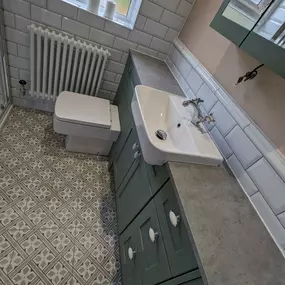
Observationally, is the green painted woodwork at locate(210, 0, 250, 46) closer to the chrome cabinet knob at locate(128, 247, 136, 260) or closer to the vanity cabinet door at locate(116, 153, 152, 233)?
the vanity cabinet door at locate(116, 153, 152, 233)

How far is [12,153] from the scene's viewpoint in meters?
1.58

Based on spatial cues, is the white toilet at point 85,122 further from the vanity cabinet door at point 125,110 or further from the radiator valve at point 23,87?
the radiator valve at point 23,87

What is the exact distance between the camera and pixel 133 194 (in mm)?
1199

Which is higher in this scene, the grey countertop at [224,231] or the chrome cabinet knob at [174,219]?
the grey countertop at [224,231]

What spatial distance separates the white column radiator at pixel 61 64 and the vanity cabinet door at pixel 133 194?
984 millimetres

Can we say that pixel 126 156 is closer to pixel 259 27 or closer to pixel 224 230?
pixel 224 230

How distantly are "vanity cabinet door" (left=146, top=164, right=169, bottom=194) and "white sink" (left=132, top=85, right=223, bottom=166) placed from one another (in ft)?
0.16

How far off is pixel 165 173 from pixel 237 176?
15.1 inches

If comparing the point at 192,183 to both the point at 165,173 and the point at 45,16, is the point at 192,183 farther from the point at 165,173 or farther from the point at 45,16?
the point at 45,16

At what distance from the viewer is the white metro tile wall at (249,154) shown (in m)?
0.80

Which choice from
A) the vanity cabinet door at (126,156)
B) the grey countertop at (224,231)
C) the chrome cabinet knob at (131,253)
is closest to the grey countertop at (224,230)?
the grey countertop at (224,231)

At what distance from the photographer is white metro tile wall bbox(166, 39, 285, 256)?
31.4 inches

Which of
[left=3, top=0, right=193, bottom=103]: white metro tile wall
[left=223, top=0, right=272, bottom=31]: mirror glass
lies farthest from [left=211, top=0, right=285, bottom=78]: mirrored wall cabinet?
[left=3, top=0, right=193, bottom=103]: white metro tile wall

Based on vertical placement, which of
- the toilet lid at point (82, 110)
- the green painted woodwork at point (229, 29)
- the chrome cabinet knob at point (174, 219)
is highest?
the green painted woodwork at point (229, 29)
